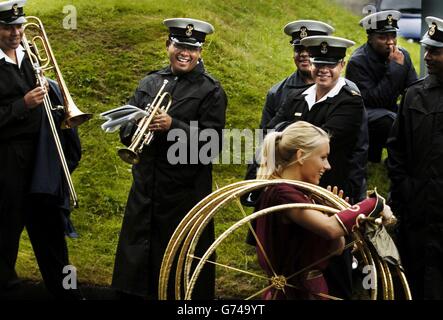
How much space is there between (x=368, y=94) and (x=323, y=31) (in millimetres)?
662

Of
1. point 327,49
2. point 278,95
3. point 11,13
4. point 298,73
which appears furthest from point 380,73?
point 11,13

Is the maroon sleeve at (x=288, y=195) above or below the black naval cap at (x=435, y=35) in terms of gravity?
below

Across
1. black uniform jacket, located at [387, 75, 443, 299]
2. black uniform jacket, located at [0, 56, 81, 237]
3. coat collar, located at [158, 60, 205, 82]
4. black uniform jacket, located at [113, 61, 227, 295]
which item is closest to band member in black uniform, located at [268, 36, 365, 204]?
black uniform jacket, located at [387, 75, 443, 299]

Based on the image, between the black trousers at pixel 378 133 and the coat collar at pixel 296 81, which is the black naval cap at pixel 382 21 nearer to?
the black trousers at pixel 378 133

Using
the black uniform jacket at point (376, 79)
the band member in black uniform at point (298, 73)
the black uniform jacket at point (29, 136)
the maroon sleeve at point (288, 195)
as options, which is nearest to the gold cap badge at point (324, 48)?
the band member in black uniform at point (298, 73)

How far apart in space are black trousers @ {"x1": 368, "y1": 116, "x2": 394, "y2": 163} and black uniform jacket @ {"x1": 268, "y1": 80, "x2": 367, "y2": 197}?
3.28 ft

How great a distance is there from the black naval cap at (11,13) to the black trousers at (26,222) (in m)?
0.85

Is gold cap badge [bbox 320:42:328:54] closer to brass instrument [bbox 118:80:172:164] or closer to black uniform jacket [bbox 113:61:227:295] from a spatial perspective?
black uniform jacket [bbox 113:61:227:295]

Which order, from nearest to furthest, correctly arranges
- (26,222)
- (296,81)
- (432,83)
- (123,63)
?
1. (432,83)
2. (26,222)
3. (296,81)
4. (123,63)

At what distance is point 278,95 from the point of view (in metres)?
9.80

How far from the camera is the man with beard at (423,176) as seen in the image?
28.8 ft

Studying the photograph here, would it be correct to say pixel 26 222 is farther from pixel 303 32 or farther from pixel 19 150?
pixel 303 32

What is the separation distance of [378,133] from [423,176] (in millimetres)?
1539

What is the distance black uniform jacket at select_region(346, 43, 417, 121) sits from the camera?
10.3m
